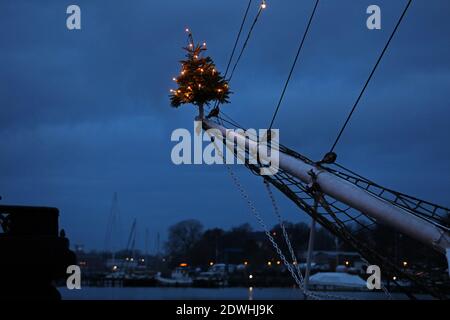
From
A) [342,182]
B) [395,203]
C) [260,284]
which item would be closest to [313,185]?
[342,182]

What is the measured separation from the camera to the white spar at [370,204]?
29.7 ft

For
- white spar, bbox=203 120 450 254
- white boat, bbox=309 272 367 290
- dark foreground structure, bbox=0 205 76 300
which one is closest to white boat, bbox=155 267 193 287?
white boat, bbox=309 272 367 290

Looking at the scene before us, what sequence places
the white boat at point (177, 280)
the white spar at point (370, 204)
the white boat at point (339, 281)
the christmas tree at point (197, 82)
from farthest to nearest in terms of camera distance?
the white boat at point (177, 280)
the white boat at point (339, 281)
the christmas tree at point (197, 82)
the white spar at point (370, 204)

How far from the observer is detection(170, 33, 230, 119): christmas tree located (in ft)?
58.1

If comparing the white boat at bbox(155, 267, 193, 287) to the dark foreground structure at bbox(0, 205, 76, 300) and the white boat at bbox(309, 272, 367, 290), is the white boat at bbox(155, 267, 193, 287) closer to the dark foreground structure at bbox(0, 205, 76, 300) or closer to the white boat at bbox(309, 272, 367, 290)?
the white boat at bbox(309, 272, 367, 290)

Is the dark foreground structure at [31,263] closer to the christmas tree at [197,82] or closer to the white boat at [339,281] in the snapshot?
the christmas tree at [197,82]

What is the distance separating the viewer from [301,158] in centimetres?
1312

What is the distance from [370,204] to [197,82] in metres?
8.53

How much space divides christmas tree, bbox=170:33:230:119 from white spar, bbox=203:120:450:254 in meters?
4.89

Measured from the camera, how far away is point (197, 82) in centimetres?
1777

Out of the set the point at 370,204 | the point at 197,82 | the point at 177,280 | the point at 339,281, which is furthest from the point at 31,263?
the point at 177,280

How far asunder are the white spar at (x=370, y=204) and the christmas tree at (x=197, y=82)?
16.0 feet

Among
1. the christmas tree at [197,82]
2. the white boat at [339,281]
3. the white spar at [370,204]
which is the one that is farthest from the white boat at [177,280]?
the white spar at [370,204]
